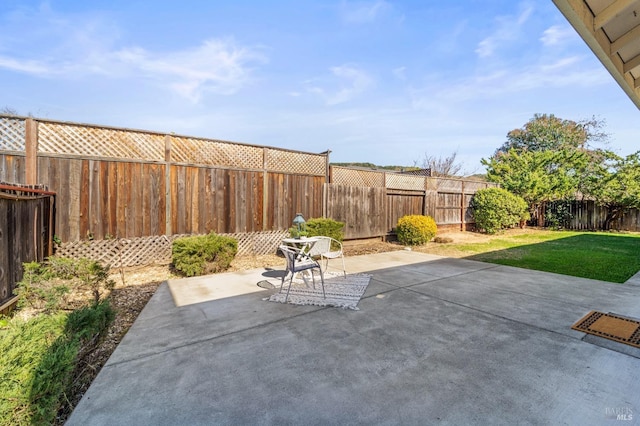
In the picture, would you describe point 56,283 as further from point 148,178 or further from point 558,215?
point 558,215

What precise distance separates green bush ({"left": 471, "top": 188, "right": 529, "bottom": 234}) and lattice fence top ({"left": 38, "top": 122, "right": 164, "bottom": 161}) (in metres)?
11.3

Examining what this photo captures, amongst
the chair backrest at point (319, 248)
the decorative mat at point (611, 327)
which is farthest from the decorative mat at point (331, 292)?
the decorative mat at point (611, 327)

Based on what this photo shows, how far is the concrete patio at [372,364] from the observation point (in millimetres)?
1654

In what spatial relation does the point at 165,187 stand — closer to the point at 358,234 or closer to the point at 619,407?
the point at 358,234

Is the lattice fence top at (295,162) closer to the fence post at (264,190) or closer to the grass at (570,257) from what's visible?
the fence post at (264,190)

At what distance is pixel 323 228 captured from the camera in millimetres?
6973

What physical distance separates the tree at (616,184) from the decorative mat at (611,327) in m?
12.4

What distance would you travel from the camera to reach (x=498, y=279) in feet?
15.4

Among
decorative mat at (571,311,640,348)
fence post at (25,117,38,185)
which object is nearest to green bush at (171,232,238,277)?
fence post at (25,117,38,185)

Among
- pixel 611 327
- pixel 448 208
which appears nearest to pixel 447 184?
pixel 448 208

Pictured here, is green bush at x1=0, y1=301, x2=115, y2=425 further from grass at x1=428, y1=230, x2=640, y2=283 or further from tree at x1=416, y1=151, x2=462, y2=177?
tree at x1=416, y1=151, x2=462, y2=177

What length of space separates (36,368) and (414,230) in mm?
8300

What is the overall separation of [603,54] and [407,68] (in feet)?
26.0

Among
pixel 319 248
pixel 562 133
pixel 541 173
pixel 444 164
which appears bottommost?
pixel 319 248
